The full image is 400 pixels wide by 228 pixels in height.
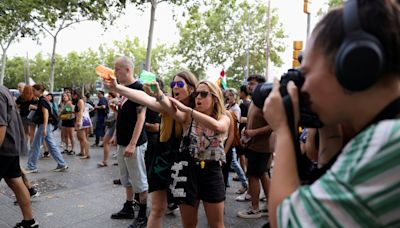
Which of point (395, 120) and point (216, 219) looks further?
point (216, 219)

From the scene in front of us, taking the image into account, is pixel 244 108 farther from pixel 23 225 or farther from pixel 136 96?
pixel 23 225

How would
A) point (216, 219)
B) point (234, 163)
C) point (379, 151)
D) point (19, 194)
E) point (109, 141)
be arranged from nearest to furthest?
1. point (379, 151)
2. point (216, 219)
3. point (19, 194)
4. point (234, 163)
5. point (109, 141)

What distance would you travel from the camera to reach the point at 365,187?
0.72 metres

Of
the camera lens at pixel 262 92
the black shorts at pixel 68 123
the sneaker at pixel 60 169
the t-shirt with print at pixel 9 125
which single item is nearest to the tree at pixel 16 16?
the black shorts at pixel 68 123

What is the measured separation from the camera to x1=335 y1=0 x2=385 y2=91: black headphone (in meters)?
0.76

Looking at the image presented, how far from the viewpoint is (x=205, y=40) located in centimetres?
2570

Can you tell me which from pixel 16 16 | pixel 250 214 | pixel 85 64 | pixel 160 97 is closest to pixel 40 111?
pixel 250 214

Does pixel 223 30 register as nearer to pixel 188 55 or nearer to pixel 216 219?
pixel 188 55

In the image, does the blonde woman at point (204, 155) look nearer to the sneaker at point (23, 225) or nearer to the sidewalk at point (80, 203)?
the sidewalk at point (80, 203)

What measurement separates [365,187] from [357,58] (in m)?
0.29

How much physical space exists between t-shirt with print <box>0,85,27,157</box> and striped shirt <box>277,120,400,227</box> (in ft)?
11.3

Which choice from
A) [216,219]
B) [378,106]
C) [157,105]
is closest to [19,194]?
[157,105]

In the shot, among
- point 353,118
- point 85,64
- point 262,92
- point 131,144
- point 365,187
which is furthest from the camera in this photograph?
point 85,64

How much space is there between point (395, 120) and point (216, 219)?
2.20m
